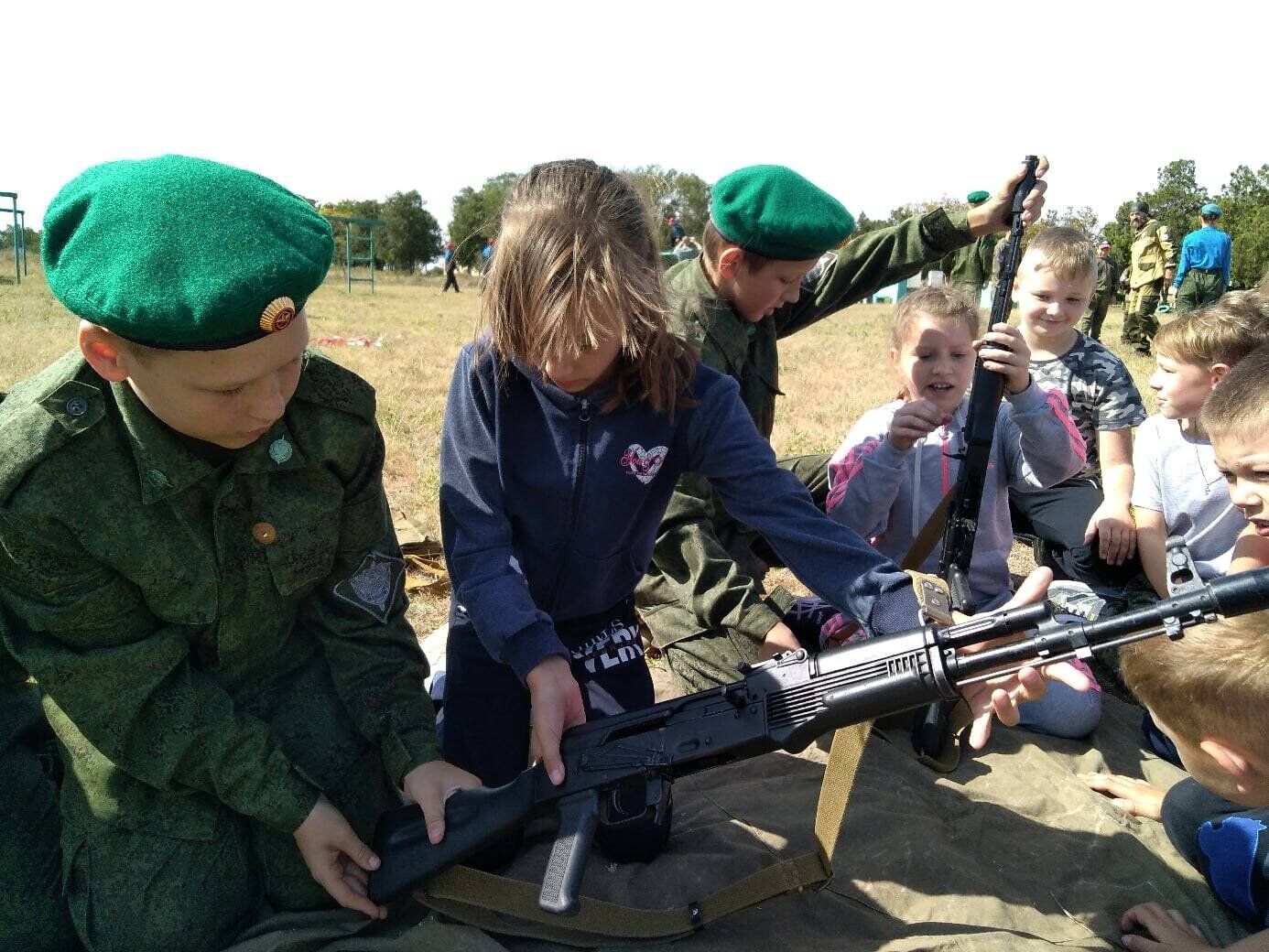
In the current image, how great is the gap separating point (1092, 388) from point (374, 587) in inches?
152

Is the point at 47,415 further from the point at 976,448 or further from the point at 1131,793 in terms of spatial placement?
the point at 1131,793

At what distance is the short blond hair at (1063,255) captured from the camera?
16.7ft

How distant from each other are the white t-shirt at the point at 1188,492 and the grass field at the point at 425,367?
1613mm

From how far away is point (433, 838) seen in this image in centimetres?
250

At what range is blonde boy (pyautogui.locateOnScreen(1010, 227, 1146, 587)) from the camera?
4.68 metres

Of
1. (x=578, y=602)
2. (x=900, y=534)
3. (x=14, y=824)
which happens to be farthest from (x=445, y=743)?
(x=900, y=534)

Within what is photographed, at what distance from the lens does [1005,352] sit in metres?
3.61

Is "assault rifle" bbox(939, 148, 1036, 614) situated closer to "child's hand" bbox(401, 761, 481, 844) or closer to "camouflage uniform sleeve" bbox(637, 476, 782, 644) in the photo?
"camouflage uniform sleeve" bbox(637, 476, 782, 644)

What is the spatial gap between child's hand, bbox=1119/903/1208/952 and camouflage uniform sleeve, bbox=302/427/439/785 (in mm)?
1858

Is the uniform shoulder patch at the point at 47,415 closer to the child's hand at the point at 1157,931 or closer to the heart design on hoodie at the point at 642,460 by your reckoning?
the heart design on hoodie at the point at 642,460

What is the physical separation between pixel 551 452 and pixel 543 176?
77cm

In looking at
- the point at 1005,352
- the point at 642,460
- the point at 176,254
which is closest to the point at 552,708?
the point at 642,460

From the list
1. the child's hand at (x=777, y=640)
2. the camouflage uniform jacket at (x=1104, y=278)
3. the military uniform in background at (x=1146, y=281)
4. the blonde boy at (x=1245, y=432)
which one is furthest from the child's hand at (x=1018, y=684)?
the military uniform in background at (x=1146, y=281)

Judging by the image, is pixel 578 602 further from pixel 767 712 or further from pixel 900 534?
pixel 900 534
